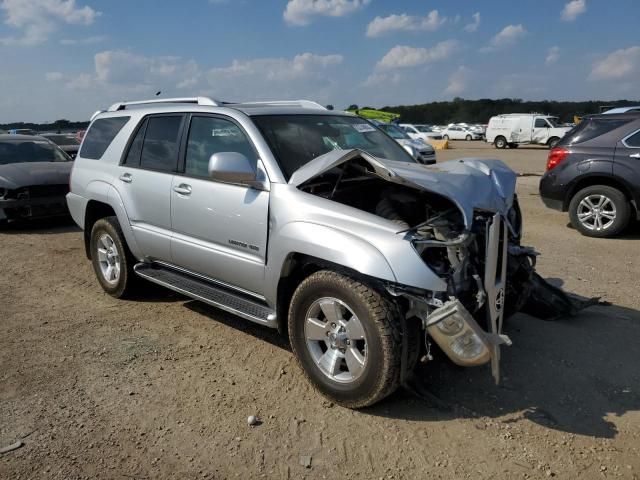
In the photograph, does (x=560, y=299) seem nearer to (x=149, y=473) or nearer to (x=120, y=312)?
(x=149, y=473)

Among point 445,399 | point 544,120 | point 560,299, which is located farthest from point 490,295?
point 544,120

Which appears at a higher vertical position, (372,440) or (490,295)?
(490,295)

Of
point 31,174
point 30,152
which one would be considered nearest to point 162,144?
point 31,174

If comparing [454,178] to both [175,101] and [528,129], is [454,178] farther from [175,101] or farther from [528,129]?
[528,129]

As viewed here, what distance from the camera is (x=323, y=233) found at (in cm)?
329

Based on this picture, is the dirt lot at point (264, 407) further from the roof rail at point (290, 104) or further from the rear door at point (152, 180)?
the roof rail at point (290, 104)

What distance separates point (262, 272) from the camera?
3.72m

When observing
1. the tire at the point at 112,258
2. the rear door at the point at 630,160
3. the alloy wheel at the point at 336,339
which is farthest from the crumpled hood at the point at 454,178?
the rear door at the point at 630,160

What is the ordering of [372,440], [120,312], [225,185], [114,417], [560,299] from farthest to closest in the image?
[120,312] → [560,299] → [225,185] → [114,417] → [372,440]

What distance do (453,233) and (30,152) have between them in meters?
9.18

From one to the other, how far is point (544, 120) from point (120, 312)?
32048 millimetres

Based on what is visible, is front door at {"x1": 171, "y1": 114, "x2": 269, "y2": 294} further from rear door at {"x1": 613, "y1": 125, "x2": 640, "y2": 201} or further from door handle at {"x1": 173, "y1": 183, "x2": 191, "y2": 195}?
rear door at {"x1": 613, "y1": 125, "x2": 640, "y2": 201}

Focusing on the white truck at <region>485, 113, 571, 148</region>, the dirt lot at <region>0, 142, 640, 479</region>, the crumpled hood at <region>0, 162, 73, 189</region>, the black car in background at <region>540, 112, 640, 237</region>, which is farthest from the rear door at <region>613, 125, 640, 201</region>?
the white truck at <region>485, 113, 571, 148</region>

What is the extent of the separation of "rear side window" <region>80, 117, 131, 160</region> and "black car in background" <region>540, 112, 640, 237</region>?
6193 mm
